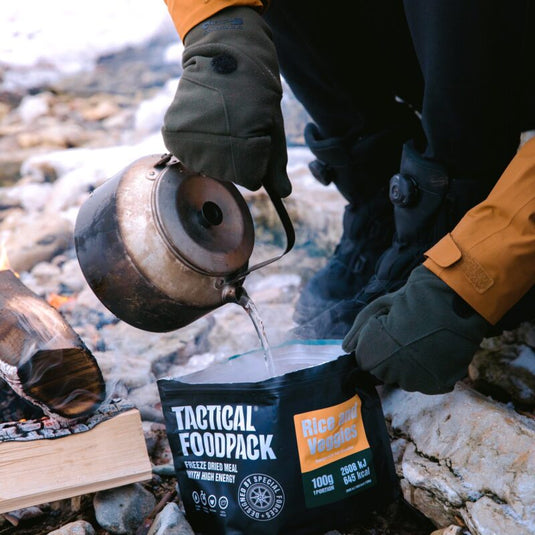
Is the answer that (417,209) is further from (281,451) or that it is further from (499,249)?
(281,451)

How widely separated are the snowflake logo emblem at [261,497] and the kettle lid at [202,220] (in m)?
0.51

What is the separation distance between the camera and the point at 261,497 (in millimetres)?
1296

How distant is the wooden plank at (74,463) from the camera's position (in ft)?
4.52

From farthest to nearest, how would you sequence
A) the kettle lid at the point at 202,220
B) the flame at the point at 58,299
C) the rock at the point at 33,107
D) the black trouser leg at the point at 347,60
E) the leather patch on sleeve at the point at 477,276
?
1. the rock at the point at 33,107
2. the flame at the point at 58,299
3. the black trouser leg at the point at 347,60
4. the kettle lid at the point at 202,220
5. the leather patch on sleeve at the point at 477,276

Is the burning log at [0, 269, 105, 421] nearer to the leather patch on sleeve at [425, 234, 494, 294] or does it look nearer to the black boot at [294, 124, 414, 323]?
the leather patch on sleeve at [425, 234, 494, 294]

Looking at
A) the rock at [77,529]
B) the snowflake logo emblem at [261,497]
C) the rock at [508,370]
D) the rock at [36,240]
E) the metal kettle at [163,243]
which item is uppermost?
the metal kettle at [163,243]

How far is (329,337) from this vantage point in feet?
6.42

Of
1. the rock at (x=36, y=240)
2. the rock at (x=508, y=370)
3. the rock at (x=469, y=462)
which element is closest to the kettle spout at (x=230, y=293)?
the rock at (x=469, y=462)

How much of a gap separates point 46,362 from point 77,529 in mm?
353

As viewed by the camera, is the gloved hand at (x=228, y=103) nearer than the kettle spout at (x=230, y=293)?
Yes

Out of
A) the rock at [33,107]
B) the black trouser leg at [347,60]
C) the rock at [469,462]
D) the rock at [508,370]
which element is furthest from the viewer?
the rock at [33,107]

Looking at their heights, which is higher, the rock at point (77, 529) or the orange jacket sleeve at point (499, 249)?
the orange jacket sleeve at point (499, 249)

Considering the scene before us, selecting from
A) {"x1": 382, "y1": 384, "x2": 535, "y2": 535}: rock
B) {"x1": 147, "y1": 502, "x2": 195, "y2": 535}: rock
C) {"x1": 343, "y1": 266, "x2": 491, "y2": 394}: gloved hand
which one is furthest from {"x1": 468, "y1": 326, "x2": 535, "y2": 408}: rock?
{"x1": 147, "y1": 502, "x2": 195, "y2": 535}: rock

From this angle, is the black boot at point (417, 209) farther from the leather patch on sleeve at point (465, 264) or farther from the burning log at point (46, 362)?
the burning log at point (46, 362)
